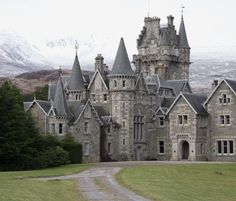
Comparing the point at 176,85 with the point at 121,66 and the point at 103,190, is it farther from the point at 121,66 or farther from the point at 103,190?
the point at 103,190

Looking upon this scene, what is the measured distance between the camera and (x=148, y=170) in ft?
192

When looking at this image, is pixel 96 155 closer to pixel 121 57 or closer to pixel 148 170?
pixel 121 57

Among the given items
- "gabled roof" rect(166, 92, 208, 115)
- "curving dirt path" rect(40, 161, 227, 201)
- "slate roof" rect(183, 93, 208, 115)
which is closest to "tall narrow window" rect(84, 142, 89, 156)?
"gabled roof" rect(166, 92, 208, 115)

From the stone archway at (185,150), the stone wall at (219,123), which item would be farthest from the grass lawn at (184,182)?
the stone archway at (185,150)

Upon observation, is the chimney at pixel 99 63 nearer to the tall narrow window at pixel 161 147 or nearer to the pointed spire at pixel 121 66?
the pointed spire at pixel 121 66

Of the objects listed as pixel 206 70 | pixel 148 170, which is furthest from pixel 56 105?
pixel 206 70

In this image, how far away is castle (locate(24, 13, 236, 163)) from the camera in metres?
78.9

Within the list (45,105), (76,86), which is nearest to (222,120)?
(76,86)

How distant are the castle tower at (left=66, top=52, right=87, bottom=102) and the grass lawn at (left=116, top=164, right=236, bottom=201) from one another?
87.8 ft

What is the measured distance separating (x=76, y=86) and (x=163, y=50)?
86.6ft

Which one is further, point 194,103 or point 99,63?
point 99,63

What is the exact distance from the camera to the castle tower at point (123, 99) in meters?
83.8

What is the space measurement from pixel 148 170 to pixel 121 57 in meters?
27.9

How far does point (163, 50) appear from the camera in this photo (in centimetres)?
10969
